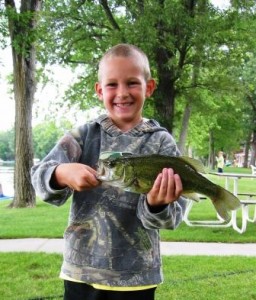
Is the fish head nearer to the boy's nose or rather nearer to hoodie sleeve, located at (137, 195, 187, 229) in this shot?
hoodie sleeve, located at (137, 195, 187, 229)

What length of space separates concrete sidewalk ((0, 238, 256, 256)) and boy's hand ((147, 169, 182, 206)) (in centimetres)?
499

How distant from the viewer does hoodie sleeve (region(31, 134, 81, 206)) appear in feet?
5.72

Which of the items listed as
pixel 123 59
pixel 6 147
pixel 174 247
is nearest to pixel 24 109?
pixel 174 247

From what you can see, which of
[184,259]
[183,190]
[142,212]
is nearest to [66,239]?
[142,212]

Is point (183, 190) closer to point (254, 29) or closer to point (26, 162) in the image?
point (26, 162)

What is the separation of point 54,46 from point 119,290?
13080 mm

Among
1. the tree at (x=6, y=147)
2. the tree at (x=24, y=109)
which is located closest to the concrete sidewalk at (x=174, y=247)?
the tree at (x=24, y=109)

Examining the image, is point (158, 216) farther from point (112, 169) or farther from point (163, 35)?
point (163, 35)

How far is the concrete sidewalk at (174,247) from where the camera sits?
21.9ft

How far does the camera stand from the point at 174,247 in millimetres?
6996

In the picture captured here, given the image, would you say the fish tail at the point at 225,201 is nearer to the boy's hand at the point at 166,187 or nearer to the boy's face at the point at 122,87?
the boy's hand at the point at 166,187

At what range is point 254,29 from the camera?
44.1 feet

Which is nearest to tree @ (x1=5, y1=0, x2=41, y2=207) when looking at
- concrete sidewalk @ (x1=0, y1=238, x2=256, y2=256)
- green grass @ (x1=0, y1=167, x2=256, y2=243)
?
green grass @ (x1=0, y1=167, x2=256, y2=243)

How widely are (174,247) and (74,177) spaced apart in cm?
564
